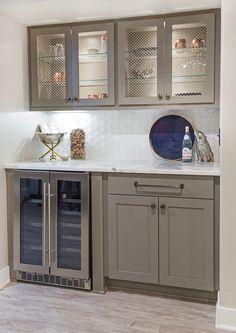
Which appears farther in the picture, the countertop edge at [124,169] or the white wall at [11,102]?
the white wall at [11,102]

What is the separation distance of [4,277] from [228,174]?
1.99 m

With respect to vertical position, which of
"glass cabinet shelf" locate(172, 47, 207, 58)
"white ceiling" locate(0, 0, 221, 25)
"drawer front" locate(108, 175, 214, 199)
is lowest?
"drawer front" locate(108, 175, 214, 199)

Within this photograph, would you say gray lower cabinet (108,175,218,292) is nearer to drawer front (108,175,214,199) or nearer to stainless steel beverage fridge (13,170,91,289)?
drawer front (108,175,214,199)

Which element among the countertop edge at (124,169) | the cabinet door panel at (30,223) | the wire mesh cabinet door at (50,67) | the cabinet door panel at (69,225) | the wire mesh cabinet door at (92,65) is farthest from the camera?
the wire mesh cabinet door at (50,67)

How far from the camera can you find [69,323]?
253cm

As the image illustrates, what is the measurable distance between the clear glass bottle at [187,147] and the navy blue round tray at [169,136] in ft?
0.21

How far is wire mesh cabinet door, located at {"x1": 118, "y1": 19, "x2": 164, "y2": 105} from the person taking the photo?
122 inches

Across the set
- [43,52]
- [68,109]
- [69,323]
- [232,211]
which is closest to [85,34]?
[43,52]

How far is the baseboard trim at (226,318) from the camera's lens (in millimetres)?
2447

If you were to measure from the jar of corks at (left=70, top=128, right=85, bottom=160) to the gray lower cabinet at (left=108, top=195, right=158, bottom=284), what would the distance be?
0.80 metres

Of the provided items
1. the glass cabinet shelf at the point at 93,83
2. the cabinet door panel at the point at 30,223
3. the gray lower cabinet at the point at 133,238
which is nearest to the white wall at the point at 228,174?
the gray lower cabinet at the point at 133,238

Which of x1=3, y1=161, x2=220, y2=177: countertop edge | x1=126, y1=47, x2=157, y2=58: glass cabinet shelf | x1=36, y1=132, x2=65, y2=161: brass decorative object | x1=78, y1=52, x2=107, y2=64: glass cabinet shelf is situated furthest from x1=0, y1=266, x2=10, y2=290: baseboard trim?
x1=126, y1=47, x2=157, y2=58: glass cabinet shelf

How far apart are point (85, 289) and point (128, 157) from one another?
1.21 m

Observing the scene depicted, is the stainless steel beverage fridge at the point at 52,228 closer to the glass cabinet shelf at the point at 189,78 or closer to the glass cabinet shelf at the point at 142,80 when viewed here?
the glass cabinet shelf at the point at 142,80
